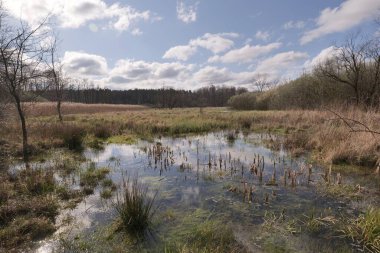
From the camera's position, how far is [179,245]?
14.4ft

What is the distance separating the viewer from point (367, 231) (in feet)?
14.5

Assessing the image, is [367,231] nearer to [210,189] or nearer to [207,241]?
[207,241]

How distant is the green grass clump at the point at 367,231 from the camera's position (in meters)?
4.18

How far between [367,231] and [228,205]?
2538 mm

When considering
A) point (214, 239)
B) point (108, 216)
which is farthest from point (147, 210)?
point (214, 239)

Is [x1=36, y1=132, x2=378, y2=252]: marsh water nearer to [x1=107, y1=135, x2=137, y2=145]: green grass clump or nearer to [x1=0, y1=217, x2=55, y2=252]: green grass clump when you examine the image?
[x1=0, y1=217, x2=55, y2=252]: green grass clump

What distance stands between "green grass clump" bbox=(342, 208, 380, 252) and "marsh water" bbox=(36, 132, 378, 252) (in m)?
0.19

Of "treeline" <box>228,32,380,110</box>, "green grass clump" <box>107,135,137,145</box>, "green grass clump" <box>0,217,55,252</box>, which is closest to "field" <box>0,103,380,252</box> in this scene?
"green grass clump" <box>0,217,55,252</box>

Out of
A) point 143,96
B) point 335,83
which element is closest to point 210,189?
point 335,83

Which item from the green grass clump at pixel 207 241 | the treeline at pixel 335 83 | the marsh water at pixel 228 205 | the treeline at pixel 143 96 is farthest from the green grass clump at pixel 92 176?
the treeline at pixel 143 96

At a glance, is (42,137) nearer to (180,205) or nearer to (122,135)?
(122,135)

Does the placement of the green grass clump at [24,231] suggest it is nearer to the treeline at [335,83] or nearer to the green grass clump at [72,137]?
the green grass clump at [72,137]

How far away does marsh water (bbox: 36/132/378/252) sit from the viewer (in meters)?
4.59

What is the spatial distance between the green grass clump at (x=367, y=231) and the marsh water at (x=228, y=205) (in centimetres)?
19
